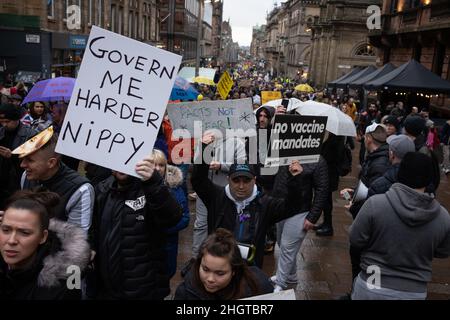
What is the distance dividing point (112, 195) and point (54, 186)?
1.54 feet

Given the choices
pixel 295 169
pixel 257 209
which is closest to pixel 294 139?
pixel 295 169

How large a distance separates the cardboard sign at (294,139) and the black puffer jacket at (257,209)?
0.20 meters

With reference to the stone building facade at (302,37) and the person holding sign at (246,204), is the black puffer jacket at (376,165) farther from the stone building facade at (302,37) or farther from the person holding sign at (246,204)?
the stone building facade at (302,37)

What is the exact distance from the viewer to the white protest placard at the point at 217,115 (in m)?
5.72

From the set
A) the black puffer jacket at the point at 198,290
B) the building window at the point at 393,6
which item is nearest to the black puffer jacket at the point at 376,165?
the black puffer jacket at the point at 198,290

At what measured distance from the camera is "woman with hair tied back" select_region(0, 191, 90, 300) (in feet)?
7.91

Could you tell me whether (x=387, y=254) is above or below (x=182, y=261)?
above

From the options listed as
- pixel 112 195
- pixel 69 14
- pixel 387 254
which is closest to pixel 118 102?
pixel 112 195

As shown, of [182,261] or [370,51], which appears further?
[370,51]

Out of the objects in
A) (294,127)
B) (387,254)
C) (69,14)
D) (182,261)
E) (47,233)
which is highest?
(69,14)

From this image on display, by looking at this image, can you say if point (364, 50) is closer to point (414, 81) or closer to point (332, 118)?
point (414, 81)

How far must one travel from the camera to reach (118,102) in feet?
9.72

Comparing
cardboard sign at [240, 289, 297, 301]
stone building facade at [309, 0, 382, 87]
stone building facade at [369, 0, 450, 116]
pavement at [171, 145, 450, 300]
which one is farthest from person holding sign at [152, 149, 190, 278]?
stone building facade at [309, 0, 382, 87]
